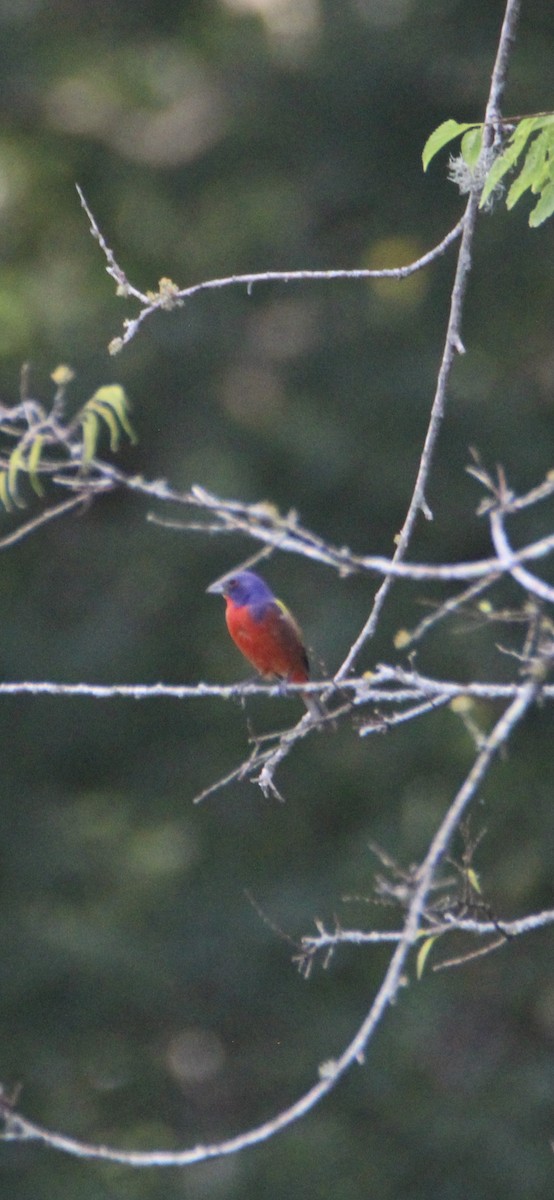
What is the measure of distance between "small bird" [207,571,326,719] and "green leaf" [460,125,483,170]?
105 inches

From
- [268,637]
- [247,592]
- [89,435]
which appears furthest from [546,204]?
[247,592]

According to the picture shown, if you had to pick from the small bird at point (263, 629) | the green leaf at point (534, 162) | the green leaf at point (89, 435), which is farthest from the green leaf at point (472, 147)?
the small bird at point (263, 629)

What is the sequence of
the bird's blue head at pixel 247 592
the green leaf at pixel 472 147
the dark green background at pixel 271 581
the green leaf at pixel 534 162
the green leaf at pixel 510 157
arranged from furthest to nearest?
the dark green background at pixel 271 581
the bird's blue head at pixel 247 592
the green leaf at pixel 472 147
the green leaf at pixel 534 162
the green leaf at pixel 510 157

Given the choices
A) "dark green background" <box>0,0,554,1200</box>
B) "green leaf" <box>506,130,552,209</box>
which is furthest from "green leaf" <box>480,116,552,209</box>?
"dark green background" <box>0,0,554,1200</box>

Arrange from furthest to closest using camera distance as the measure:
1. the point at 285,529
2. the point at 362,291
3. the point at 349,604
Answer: the point at 362,291 → the point at 349,604 → the point at 285,529

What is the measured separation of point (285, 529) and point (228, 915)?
32.4 ft

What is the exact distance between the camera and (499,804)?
12367 millimetres

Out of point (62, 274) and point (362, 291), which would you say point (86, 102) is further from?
point (362, 291)

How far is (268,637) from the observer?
21.6 feet

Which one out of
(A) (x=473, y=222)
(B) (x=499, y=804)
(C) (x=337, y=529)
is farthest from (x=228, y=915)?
(A) (x=473, y=222)

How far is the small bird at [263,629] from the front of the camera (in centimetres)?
661

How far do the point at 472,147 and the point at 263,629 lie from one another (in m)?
2.83

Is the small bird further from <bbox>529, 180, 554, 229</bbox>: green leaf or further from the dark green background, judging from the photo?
the dark green background

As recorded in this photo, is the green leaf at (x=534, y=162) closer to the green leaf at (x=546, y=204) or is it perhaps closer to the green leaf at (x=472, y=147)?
the green leaf at (x=546, y=204)
